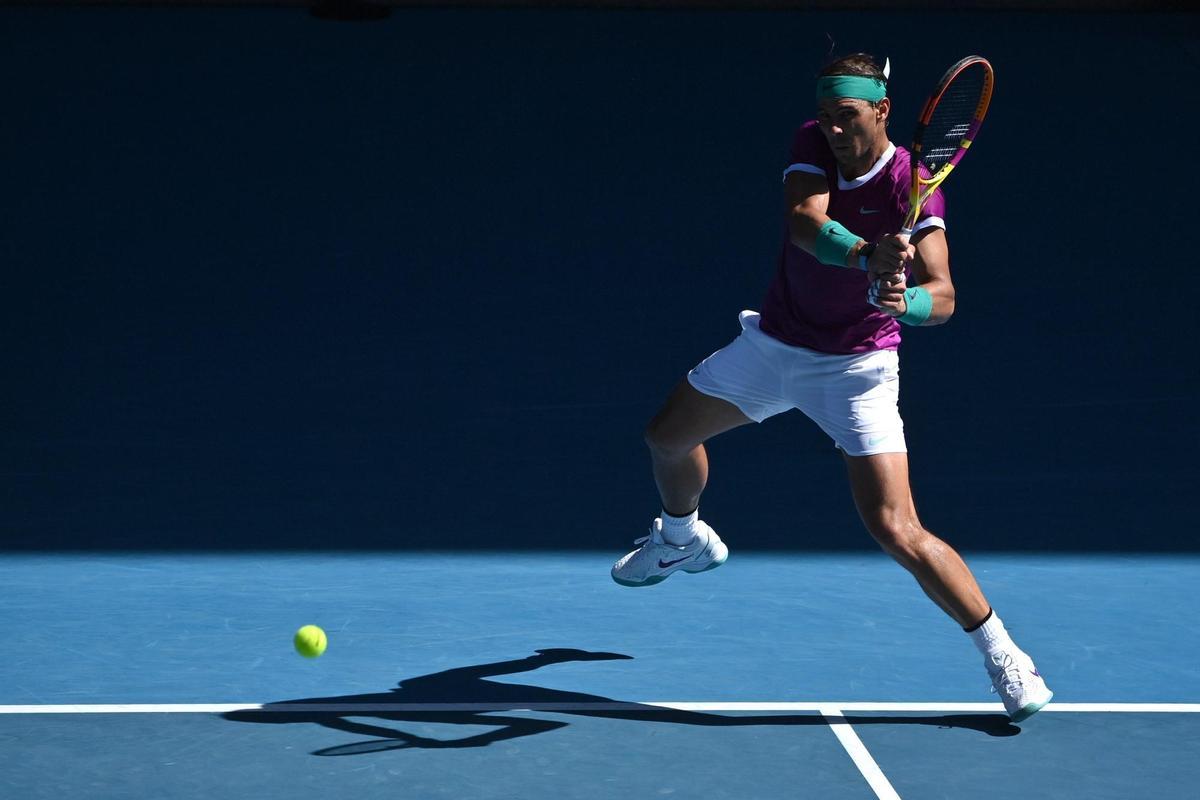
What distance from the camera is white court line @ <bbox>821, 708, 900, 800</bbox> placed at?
3.89 meters

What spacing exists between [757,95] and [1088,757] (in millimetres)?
6085

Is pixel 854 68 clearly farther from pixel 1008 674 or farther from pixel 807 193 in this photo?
pixel 1008 674

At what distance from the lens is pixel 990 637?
4.30m

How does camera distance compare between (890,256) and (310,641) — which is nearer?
(890,256)

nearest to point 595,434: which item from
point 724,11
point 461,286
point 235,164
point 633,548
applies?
point 633,548

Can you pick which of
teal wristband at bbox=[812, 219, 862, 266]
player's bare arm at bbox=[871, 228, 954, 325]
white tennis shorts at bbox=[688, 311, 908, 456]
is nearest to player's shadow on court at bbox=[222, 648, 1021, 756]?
white tennis shorts at bbox=[688, 311, 908, 456]

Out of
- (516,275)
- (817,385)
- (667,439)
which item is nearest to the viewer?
(817,385)

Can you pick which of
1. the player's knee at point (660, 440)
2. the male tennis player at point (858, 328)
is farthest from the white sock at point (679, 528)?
the male tennis player at point (858, 328)

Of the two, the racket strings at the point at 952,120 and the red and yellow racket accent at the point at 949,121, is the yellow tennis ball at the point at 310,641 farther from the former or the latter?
the racket strings at the point at 952,120

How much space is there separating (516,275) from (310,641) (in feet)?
11.9

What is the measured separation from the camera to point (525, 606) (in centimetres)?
526

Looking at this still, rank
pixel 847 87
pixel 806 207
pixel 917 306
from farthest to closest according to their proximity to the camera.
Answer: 1. pixel 806 207
2. pixel 847 87
3. pixel 917 306

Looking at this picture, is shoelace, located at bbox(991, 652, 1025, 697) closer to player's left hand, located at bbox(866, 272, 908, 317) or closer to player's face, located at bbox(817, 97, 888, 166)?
player's left hand, located at bbox(866, 272, 908, 317)

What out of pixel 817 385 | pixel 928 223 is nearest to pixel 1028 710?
pixel 817 385
